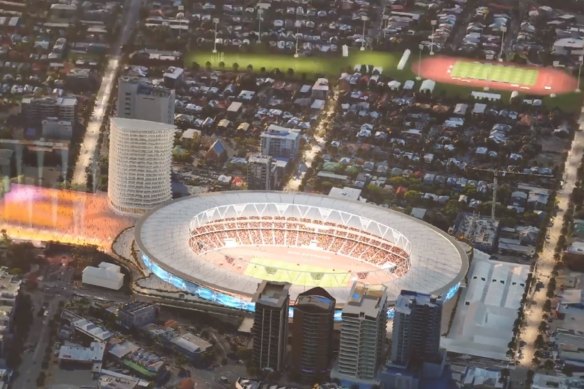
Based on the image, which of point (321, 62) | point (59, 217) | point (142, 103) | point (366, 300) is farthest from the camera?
point (321, 62)

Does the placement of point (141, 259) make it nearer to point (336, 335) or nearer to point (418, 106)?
point (336, 335)

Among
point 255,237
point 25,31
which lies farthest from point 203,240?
point 25,31

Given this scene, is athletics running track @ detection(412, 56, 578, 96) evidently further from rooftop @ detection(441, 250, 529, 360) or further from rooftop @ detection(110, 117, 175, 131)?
rooftop @ detection(110, 117, 175, 131)

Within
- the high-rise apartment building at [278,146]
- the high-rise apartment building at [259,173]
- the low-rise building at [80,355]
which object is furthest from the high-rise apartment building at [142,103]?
the low-rise building at [80,355]

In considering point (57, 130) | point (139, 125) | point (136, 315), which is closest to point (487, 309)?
point (136, 315)

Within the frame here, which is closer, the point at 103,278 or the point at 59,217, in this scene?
the point at 103,278

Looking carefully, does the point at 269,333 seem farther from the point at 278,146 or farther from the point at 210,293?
the point at 278,146
